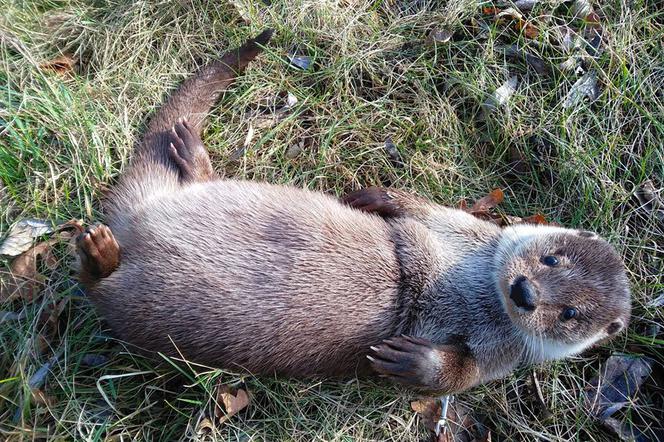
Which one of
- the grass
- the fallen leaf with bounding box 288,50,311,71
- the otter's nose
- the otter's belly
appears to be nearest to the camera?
the otter's belly

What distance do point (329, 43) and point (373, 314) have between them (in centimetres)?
187

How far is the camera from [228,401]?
2.87m

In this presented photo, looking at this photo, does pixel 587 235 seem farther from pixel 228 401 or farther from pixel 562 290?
pixel 228 401

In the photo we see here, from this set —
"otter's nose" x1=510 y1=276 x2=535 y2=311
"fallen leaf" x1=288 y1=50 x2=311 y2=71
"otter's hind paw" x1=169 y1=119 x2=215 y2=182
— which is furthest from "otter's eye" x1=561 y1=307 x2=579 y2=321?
"fallen leaf" x1=288 y1=50 x2=311 y2=71

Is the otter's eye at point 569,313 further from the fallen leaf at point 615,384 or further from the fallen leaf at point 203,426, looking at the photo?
the fallen leaf at point 203,426

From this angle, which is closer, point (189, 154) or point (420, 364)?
point (420, 364)

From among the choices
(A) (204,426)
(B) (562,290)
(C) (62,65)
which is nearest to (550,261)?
(B) (562,290)

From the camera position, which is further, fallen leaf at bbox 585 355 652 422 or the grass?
fallen leaf at bbox 585 355 652 422

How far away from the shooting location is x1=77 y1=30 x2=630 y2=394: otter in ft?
8.21

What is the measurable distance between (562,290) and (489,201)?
3.02 ft

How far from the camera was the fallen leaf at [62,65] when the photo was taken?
3.44 meters

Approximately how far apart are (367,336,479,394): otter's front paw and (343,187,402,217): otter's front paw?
744 mm

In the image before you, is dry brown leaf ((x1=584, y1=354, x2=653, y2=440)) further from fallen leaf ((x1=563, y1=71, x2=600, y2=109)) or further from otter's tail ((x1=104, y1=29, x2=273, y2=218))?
otter's tail ((x1=104, y1=29, x2=273, y2=218))

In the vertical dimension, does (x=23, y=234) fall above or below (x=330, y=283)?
above
